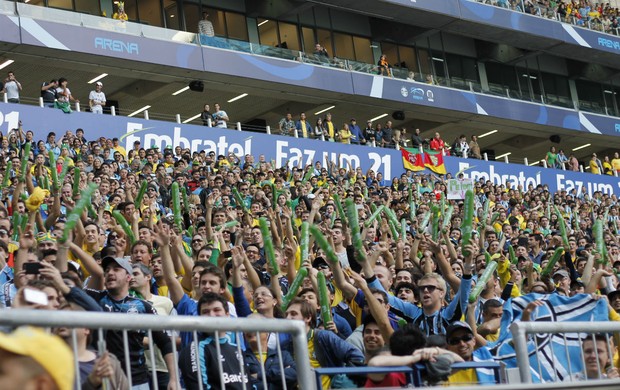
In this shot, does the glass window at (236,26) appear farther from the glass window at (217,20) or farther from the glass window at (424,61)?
the glass window at (424,61)

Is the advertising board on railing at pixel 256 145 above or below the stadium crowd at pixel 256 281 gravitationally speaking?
above

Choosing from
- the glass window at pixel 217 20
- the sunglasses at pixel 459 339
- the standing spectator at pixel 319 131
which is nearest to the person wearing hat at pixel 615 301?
the sunglasses at pixel 459 339

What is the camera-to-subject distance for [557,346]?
526cm

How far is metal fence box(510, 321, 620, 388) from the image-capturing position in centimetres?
508

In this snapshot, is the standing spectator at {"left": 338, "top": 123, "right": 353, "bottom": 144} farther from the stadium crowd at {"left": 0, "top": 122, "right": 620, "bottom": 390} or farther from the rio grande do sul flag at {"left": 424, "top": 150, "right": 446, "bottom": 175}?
the stadium crowd at {"left": 0, "top": 122, "right": 620, "bottom": 390}

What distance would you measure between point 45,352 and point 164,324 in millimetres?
1536

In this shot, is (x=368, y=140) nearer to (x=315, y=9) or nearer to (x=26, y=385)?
(x=315, y=9)

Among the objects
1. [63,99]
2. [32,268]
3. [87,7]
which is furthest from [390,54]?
[32,268]

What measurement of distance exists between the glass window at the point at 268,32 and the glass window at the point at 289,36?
21 centimetres

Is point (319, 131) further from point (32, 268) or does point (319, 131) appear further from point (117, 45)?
point (32, 268)

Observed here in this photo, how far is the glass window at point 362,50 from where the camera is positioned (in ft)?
116

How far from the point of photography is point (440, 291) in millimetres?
7297

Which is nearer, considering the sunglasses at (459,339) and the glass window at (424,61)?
the sunglasses at (459,339)

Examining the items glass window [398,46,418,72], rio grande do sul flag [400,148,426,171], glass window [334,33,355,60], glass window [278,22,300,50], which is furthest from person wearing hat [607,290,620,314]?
glass window [398,46,418,72]
